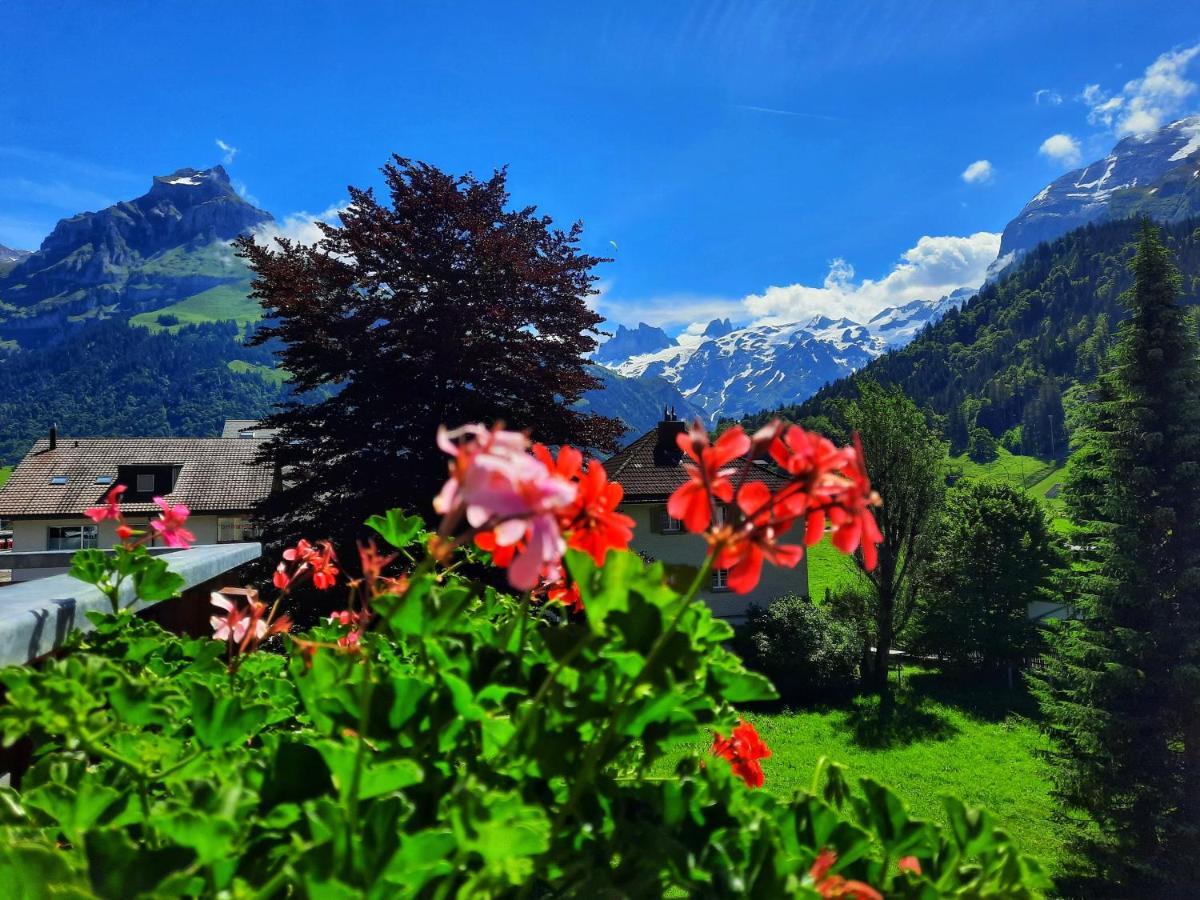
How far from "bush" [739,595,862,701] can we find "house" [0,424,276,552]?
19310mm

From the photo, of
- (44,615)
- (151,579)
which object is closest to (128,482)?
(44,615)

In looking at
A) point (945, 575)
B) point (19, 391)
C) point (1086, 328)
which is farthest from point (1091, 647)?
point (19, 391)

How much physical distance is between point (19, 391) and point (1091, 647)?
233 meters

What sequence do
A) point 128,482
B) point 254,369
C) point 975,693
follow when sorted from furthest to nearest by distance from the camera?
point 254,369
point 128,482
point 975,693

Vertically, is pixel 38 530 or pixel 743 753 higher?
pixel 743 753

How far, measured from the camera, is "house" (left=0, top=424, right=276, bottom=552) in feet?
93.5

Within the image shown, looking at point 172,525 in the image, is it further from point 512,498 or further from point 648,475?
point 648,475

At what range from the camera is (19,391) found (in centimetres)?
18188

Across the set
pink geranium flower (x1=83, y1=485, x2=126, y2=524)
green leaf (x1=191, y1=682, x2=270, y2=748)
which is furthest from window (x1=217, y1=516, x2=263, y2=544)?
green leaf (x1=191, y1=682, x2=270, y2=748)

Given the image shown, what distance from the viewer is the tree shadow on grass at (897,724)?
49.2ft

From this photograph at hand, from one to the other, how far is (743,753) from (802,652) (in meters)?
18.4

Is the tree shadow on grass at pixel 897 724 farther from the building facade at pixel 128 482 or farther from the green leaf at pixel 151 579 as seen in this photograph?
the building facade at pixel 128 482

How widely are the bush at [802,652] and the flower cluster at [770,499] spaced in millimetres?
18551

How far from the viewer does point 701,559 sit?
20875 millimetres
